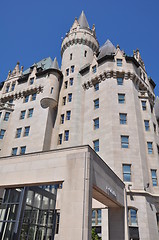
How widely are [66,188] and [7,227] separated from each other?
991 centimetres

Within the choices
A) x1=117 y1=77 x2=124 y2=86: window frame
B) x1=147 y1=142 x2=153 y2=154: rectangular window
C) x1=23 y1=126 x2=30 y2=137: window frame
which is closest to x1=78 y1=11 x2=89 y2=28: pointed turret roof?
x1=117 y1=77 x2=124 y2=86: window frame

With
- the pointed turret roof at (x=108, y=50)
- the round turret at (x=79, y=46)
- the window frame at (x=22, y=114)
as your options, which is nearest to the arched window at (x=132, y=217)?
the window frame at (x=22, y=114)

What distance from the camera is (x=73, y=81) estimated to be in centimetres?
4169

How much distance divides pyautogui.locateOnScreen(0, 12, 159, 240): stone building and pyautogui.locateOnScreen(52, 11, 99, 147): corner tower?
0.20 metres

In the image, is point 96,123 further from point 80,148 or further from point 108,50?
point 80,148

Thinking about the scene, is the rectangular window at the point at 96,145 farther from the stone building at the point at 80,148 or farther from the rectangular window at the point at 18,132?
the rectangular window at the point at 18,132

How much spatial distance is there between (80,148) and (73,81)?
1083 inches

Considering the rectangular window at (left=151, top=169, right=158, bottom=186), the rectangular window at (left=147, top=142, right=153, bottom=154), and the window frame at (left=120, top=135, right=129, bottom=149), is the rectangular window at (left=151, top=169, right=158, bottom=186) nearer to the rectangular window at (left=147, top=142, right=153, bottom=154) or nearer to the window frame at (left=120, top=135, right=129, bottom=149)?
the rectangular window at (left=147, top=142, right=153, bottom=154)

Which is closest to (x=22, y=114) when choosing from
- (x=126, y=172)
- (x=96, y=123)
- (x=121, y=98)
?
(x=96, y=123)

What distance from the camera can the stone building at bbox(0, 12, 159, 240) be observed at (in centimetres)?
1578

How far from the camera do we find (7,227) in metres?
20.0

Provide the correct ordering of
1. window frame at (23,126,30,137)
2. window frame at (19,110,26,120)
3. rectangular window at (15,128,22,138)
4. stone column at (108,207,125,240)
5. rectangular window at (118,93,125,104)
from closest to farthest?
stone column at (108,207,125,240) < rectangular window at (118,93,125,104) < window frame at (23,126,30,137) < rectangular window at (15,128,22,138) < window frame at (19,110,26,120)

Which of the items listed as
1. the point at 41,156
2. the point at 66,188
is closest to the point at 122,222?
the point at 66,188

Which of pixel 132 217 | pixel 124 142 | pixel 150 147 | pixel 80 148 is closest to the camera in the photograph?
pixel 80 148
